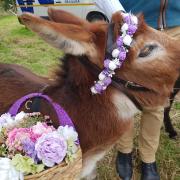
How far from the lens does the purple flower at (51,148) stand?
2176 mm

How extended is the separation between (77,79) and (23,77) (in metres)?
0.66

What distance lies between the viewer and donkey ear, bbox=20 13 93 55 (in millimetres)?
2018

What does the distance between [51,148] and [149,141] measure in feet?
5.58

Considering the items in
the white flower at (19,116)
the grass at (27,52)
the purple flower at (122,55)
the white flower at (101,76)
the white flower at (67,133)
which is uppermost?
the purple flower at (122,55)

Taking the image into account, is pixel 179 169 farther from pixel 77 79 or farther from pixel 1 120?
pixel 1 120

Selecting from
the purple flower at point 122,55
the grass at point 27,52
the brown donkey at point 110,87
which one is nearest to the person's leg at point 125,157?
the brown donkey at point 110,87

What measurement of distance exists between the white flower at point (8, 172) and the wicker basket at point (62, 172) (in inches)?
2.1

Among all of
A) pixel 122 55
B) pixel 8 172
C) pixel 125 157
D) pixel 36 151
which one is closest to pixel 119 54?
pixel 122 55

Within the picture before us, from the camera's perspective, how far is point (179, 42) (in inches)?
107

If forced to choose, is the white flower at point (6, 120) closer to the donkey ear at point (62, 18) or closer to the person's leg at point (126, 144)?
the donkey ear at point (62, 18)

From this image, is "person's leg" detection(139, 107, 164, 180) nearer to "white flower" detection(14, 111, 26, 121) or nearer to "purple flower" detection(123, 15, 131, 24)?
"purple flower" detection(123, 15, 131, 24)

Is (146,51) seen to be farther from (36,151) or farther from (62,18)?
(36,151)

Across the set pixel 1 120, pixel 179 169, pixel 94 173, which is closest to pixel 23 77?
pixel 1 120

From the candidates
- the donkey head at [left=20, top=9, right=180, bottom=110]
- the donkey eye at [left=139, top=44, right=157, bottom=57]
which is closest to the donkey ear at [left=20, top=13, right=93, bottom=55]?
the donkey head at [left=20, top=9, right=180, bottom=110]
